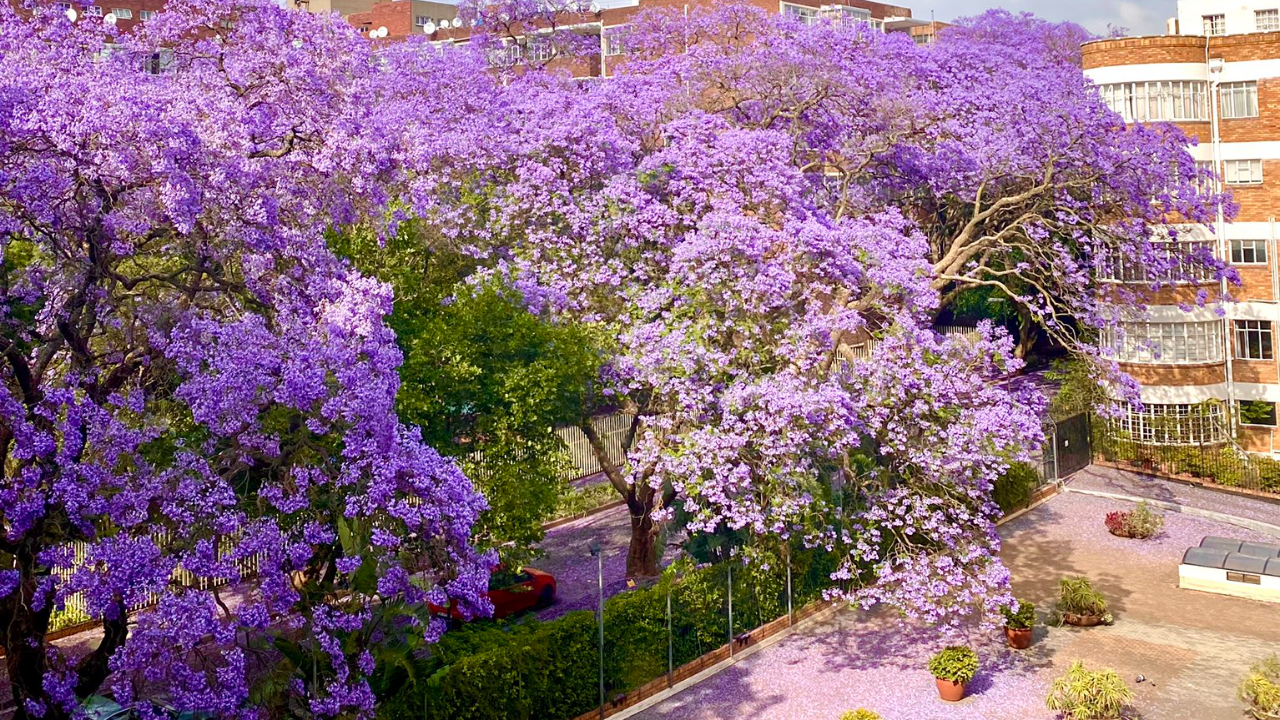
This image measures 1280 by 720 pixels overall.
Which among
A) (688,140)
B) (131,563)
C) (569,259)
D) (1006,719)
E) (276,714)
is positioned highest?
(688,140)

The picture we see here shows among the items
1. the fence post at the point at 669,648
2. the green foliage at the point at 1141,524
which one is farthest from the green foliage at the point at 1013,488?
the fence post at the point at 669,648

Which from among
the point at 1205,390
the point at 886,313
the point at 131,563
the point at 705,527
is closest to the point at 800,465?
the point at 705,527

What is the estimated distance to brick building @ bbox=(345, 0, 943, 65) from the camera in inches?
2463

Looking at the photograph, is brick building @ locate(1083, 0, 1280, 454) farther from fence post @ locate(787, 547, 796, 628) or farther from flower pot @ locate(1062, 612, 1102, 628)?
fence post @ locate(787, 547, 796, 628)

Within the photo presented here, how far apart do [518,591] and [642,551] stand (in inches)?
113

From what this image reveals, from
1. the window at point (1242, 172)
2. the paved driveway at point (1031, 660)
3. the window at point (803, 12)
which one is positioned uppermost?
the window at point (803, 12)

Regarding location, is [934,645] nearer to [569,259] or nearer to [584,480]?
[569,259]

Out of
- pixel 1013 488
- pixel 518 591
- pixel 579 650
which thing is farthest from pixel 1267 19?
pixel 579 650

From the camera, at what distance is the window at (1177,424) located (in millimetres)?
35094

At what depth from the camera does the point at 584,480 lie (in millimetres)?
33781

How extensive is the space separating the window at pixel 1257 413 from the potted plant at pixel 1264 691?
20.3 meters

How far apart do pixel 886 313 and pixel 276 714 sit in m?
13.1

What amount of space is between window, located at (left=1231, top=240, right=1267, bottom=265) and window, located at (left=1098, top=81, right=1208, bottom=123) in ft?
13.4

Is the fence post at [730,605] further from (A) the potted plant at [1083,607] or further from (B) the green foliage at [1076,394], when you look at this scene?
(B) the green foliage at [1076,394]
